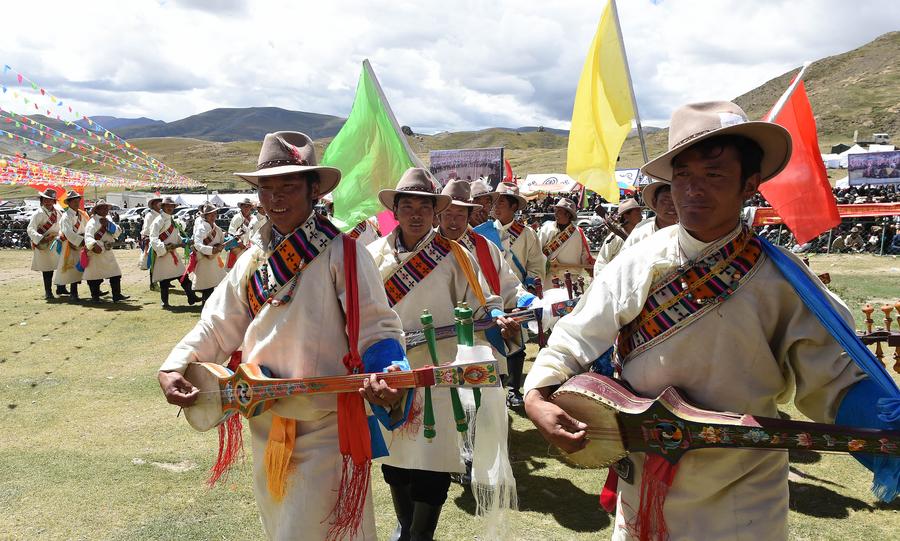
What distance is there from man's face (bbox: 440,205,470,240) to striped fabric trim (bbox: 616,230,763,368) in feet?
10.1

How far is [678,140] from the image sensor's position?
2227 mm

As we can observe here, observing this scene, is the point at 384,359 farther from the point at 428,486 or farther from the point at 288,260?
the point at 428,486

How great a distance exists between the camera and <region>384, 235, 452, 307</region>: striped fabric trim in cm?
451

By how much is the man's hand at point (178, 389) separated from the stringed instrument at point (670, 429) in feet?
5.57

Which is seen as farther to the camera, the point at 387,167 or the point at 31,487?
the point at 387,167

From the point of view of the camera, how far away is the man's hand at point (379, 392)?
2.62 m

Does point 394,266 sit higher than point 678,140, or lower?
lower

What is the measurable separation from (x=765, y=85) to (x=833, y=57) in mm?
12210

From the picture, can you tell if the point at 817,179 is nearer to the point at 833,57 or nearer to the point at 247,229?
the point at 247,229

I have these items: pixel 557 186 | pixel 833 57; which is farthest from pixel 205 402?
pixel 833 57

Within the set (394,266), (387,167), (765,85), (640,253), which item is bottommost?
(394,266)

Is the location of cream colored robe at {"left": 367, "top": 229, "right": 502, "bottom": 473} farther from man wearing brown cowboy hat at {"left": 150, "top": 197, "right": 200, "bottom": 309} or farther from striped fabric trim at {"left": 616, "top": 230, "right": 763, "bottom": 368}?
man wearing brown cowboy hat at {"left": 150, "top": 197, "right": 200, "bottom": 309}

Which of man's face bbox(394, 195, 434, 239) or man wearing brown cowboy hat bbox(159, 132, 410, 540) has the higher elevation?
man's face bbox(394, 195, 434, 239)

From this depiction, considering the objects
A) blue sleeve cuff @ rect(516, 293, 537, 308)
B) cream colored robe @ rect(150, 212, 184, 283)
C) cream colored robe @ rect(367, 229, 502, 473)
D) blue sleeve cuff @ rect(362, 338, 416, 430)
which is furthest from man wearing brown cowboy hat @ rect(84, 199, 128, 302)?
blue sleeve cuff @ rect(362, 338, 416, 430)
